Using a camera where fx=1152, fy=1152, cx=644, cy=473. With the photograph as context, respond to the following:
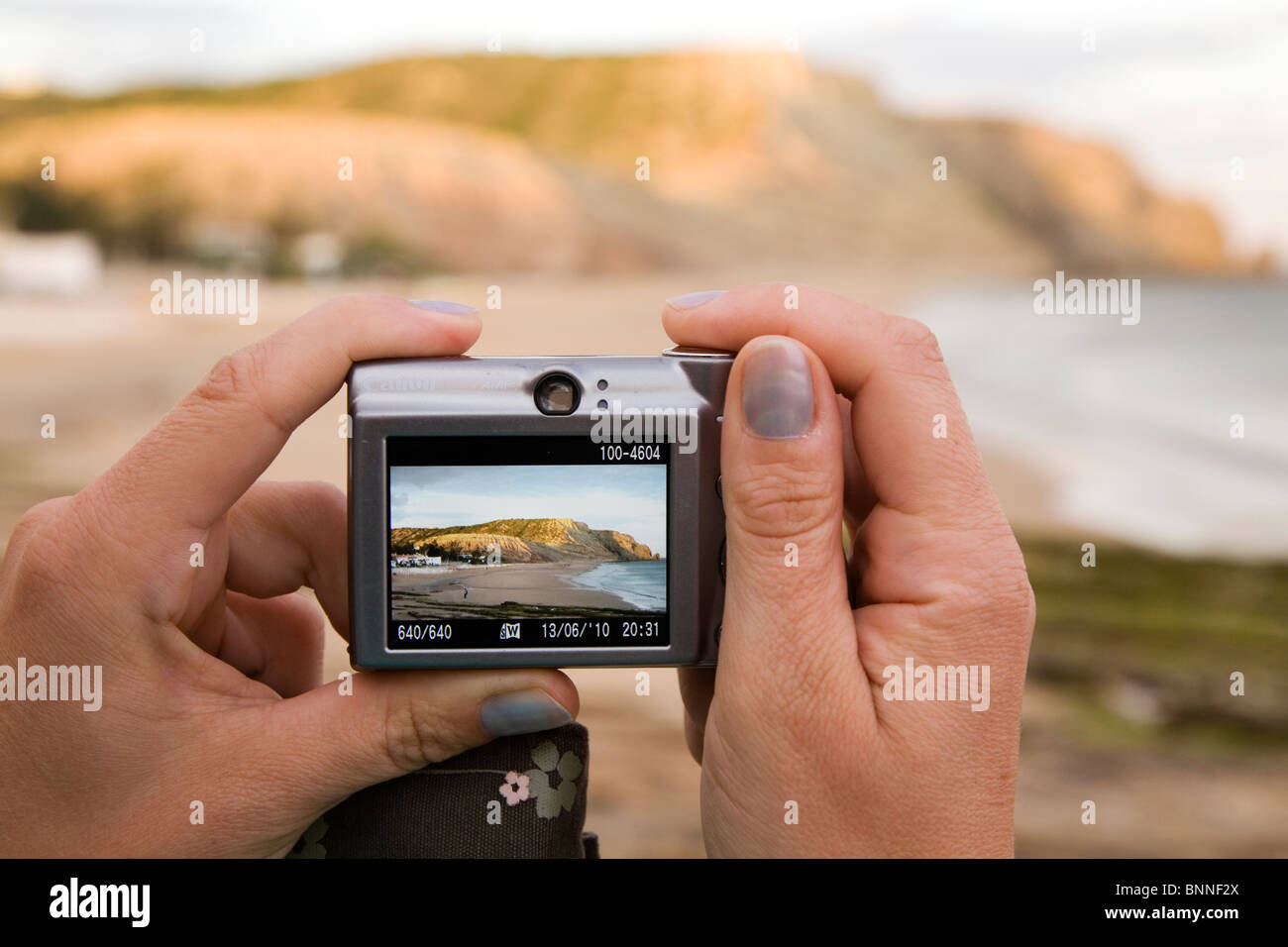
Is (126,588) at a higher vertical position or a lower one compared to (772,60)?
lower

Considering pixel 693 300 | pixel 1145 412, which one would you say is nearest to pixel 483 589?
pixel 693 300

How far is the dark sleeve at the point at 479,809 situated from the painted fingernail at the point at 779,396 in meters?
0.35

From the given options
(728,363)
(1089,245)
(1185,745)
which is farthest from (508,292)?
(1089,245)

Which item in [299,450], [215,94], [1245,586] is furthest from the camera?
[215,94]

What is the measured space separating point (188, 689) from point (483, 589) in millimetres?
310

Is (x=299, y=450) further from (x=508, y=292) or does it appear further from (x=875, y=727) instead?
(x=508, y=292)

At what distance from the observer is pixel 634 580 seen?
3.64 feet

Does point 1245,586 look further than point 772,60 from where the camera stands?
No

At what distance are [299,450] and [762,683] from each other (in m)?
7.17

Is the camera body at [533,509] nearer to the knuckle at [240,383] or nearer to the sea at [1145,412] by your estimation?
the knuckle at [240,383]

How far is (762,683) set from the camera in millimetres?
1077

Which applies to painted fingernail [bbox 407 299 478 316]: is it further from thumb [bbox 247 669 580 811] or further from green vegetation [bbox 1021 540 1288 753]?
green vegetation [bbox 1021 540 1288 753]

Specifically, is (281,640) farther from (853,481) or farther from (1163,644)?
(1163,644)

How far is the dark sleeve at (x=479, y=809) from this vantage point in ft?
3.47
